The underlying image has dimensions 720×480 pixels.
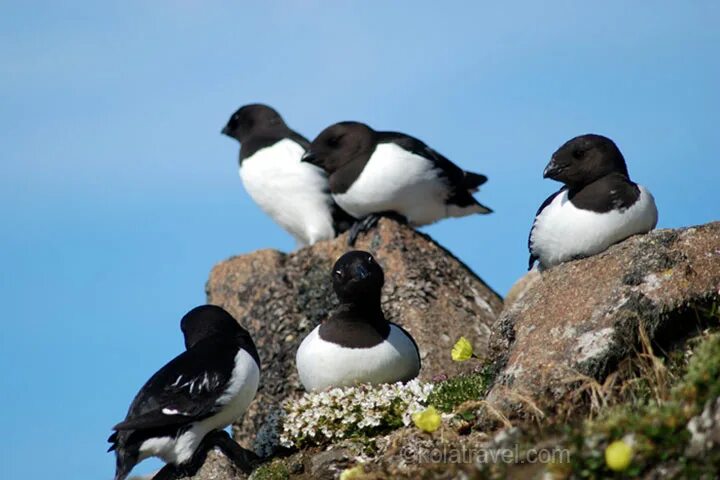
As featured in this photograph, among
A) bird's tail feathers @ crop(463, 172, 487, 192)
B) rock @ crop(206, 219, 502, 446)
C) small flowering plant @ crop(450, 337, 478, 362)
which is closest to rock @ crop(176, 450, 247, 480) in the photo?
small flowering plant @ crop(450, 337, 478, 362)

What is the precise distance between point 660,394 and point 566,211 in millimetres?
2769

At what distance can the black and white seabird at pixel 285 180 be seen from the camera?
16.2 meters

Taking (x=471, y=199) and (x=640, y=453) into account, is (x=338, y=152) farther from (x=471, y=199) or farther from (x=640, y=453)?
(x=640, y=453)

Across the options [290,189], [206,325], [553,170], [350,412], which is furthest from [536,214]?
[290,189]

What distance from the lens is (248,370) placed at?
10031 millimetres

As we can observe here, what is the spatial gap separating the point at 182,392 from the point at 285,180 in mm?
7106

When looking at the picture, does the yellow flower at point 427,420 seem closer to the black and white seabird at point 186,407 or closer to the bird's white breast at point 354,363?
the black and white seabird at point 186,407

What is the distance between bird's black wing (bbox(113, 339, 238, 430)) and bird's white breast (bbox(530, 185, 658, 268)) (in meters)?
2.73

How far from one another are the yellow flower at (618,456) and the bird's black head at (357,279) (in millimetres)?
4360

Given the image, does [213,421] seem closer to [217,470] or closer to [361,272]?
[217,470]

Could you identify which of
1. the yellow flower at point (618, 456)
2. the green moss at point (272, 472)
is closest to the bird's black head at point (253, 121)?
the green moss at point (272, 472)

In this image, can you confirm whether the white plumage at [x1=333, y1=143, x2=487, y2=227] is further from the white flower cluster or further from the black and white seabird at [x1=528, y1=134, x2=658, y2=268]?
the white flower cluster

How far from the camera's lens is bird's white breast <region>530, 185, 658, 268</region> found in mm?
9984

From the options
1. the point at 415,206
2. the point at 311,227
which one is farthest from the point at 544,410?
the point at 311,227
